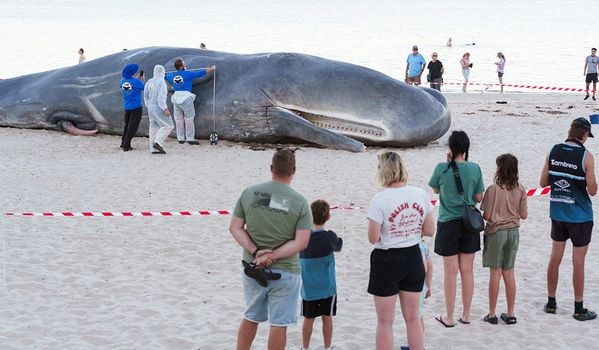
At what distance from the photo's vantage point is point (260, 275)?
17.8ft

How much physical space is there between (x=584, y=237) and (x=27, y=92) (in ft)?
43.7

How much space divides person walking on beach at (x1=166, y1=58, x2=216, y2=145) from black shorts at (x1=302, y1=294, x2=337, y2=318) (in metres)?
9.60

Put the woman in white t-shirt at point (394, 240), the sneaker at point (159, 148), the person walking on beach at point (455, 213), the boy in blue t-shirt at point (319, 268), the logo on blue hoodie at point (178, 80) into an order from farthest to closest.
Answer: the logo on blue hoodie at point (178, 80) < the sneaker at point (159, 148) < the person walking on beach at point (455, 213) < the boy in blue t-shirt at point (319, 268) < the woman in white t-shirt at point (394, 240)

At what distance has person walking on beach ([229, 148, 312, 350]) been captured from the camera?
17.6 feet

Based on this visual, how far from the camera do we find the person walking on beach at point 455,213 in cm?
646

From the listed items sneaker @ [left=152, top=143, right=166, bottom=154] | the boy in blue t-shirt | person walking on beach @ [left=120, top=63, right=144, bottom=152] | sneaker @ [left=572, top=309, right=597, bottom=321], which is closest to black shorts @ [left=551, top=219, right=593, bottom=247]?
sneaker @ [left=572, top=309, right=597, bottom=321]

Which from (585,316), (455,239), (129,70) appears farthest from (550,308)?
(129,70)

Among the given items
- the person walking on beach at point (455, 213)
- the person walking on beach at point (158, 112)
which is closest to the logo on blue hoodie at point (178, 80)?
the person walking on beach at point (158, 112)

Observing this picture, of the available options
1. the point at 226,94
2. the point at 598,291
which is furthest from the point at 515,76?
the point at 598,291

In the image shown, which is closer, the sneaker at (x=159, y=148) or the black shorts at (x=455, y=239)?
the black shorts at (x=455, y=239)

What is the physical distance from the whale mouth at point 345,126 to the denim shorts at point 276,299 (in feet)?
30.7

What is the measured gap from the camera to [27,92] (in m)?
17.1

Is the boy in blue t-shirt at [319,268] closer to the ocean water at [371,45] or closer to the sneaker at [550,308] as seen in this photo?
the sneaker at [550,308]

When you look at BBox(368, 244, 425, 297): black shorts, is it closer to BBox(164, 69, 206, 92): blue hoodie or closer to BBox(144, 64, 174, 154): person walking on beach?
BBox(144, 64, 174, 154): person walking on beach
